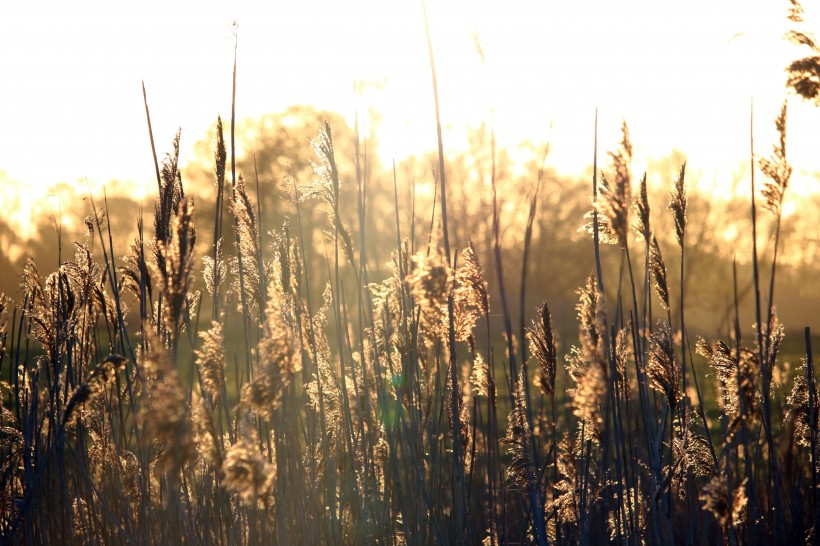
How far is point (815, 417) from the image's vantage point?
2.86m

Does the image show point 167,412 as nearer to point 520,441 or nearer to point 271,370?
point 271,370

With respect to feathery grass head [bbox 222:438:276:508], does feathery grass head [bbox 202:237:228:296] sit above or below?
above

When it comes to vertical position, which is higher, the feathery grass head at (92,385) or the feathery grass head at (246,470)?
the feathery grass head at (92,385)

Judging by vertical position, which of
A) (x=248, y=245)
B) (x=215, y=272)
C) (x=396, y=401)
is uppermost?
(x=248, y=245)

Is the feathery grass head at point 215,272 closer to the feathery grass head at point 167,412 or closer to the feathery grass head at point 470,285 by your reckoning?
the feathery grass head at point 470,285

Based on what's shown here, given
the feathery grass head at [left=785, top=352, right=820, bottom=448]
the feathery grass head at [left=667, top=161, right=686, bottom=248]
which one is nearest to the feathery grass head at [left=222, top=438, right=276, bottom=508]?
the feathery grass head at [left=667, top=161, right=686, bottom=248]

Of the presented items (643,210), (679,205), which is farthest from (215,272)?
(679,205)

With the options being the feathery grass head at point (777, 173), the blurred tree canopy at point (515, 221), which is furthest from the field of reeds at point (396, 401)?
the blurred tree canopy at point (515, 221)

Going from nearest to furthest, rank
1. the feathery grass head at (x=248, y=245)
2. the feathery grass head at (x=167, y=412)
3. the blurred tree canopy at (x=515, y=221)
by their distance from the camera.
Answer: the feathery grass head at (x=167, y=412)
the feathery grass head at (x=248, y=245)
the blurred tree canopy at (x=515, y=221)

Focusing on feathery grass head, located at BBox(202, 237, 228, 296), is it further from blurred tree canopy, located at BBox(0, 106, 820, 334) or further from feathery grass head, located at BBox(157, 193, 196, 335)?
blurred tree canopy, located at BBox(0, 106, 820, 334)

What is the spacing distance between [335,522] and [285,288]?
2.78 ft

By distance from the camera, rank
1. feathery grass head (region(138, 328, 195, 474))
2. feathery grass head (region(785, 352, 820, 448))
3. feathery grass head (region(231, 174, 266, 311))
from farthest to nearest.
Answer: feathery grass head (region(785, 352, 820, 448)), feathery grass head (region(231, 174, 266, 311)), feathery grass head (region(138, 328, 195, 474))

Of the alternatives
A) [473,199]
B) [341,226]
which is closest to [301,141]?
[473,199]

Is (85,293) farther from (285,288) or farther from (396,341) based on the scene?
(396,341)
